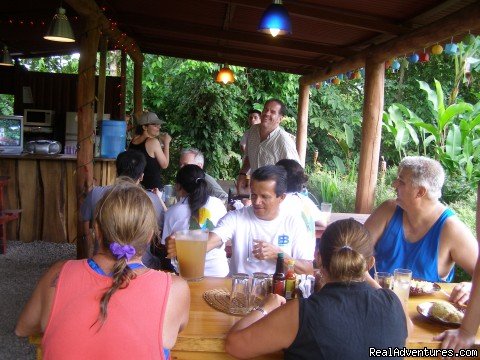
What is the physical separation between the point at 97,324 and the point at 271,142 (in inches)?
154

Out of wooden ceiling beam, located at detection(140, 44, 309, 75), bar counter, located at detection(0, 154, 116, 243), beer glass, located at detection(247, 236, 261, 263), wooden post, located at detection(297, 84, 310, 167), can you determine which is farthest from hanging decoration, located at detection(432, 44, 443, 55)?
wooden post, located at detection(297, 84, 310, 167)

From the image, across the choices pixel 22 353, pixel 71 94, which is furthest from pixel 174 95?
pixel 22 353

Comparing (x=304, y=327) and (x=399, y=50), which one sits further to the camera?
(x=399, y=50)

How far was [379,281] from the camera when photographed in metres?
2.21

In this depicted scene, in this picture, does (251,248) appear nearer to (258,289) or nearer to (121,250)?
(258,289)

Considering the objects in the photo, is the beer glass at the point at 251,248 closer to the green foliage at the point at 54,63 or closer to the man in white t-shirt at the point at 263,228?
the man in white t-shirt at the point at 263,228

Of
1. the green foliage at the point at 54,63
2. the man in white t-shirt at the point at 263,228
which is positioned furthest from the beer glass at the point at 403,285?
the green foliage at the point at 54,63

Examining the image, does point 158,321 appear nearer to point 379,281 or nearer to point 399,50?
point 379,281

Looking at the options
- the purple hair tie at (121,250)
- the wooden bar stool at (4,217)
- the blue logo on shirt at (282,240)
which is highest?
the purple hair tie at (121,250)

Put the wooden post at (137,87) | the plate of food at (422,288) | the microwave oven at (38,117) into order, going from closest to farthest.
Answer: the plate of food at (422,288), the wooden post at (137,87), the microwave oven at (38,117)

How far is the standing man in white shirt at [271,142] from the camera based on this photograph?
5117 mm

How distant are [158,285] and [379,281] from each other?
1088 millimetres

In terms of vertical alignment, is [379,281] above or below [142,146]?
below

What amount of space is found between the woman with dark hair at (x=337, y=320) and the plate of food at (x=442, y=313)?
402mm
